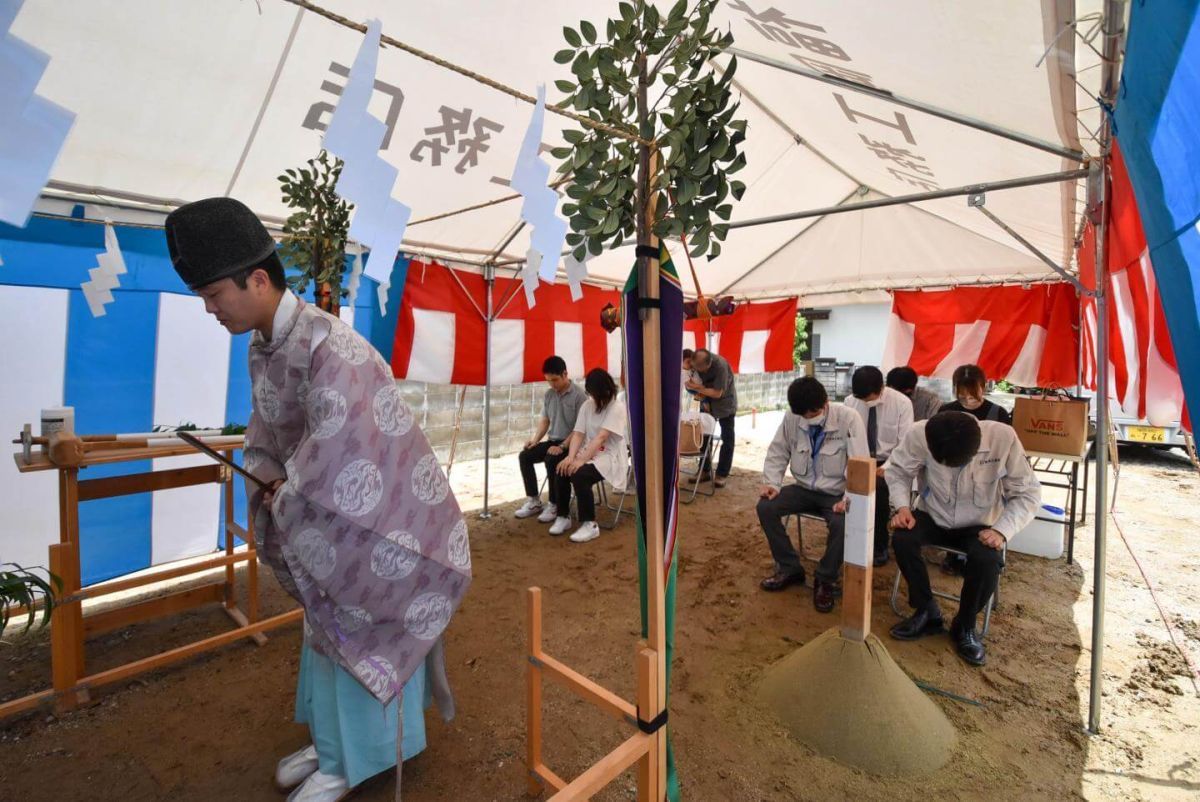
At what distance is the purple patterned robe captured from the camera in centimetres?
139

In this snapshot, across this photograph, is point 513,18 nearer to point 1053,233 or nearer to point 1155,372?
point 1155,372

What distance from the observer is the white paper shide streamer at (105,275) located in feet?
9.37

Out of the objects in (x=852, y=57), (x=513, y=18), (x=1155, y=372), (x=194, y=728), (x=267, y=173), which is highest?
(x=513, y=18)

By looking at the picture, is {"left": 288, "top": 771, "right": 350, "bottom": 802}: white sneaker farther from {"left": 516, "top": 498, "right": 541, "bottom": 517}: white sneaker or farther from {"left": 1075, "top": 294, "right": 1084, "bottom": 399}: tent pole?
{"left": 1075, "top": 294, "right": 1084, "bottom": 399}: tent pole

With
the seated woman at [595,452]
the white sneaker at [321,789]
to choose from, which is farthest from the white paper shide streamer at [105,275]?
the seated woman at [595,452]

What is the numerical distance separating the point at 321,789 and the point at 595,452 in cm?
284

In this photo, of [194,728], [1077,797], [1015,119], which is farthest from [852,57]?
[194,728]

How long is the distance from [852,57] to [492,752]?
3.12 metres

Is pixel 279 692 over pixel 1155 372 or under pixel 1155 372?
under

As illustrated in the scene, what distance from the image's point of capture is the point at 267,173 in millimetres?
A: 3037

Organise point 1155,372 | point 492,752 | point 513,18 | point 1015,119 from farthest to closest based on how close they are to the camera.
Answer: point 513,18
point 1015,119
point 492,752
point 1155,372

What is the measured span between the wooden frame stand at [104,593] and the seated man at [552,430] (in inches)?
86.3

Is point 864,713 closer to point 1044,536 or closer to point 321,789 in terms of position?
point 321,789

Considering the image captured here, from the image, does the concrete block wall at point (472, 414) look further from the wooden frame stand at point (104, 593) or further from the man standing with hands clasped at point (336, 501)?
the man standing with hands clasped at point (336, 501)
